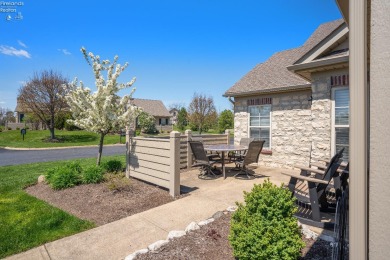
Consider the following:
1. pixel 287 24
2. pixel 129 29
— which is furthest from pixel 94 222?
pixel 287 24

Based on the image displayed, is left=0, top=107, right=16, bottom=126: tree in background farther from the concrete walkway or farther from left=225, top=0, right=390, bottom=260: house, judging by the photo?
the concrete walkway

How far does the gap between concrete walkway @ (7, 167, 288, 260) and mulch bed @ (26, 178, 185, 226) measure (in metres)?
0.35

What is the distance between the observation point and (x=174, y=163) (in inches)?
209

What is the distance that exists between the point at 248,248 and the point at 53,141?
26.1 m

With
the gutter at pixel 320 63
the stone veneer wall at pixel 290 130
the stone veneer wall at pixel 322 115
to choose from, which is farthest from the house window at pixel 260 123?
the gutter at pixel 320 63

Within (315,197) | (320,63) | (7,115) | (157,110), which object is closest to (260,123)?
(320,63)

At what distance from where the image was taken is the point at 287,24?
42.9ft

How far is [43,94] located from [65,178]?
21.6 metres

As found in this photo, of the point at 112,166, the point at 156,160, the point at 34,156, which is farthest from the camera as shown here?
the point at 34,156

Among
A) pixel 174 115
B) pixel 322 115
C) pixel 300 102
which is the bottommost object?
pixel 322 115

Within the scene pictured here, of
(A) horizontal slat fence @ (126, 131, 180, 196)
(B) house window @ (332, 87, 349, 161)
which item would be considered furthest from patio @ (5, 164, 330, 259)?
(B) house window @ (332, 87, 349, 161)

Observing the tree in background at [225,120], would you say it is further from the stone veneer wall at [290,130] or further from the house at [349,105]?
the stone veneer wall at [290,130]

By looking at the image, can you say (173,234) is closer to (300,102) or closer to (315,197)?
(315,197)

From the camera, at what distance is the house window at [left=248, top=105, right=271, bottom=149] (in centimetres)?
943
